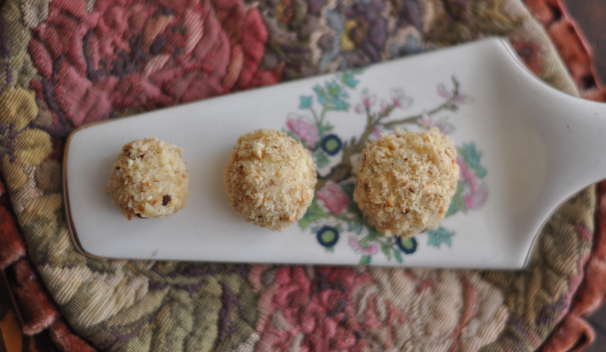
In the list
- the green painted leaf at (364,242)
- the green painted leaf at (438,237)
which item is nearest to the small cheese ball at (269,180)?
the green painted leaf at (364,242)

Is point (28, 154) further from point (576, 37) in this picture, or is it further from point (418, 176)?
point (576, 37)

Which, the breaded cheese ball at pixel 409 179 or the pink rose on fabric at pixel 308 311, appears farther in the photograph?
the pink rose on fabric at pixel 308 311

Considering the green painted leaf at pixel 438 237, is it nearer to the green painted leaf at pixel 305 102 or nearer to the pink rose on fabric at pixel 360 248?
the pink rose on fabric at pixel 360 248

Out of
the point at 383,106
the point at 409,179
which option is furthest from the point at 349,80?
the point at 409,179

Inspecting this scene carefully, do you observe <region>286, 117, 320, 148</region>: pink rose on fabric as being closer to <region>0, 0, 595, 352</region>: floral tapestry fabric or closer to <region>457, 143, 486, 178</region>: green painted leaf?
<region>0, 0, 595, 352</region>: floral tapestry fabric

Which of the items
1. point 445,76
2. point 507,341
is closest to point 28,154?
point 445,76

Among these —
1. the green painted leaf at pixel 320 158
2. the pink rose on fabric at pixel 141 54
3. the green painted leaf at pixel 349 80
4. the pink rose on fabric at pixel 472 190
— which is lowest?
the pink rose on fabric at pixel 472 190

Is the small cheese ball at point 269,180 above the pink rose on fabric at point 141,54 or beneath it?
beneath

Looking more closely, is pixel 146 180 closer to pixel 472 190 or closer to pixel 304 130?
pixel 304 130

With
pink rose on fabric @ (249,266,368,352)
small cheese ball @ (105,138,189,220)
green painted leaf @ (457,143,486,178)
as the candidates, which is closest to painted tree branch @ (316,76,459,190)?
green painted leaf @ (457,143,486,178)
